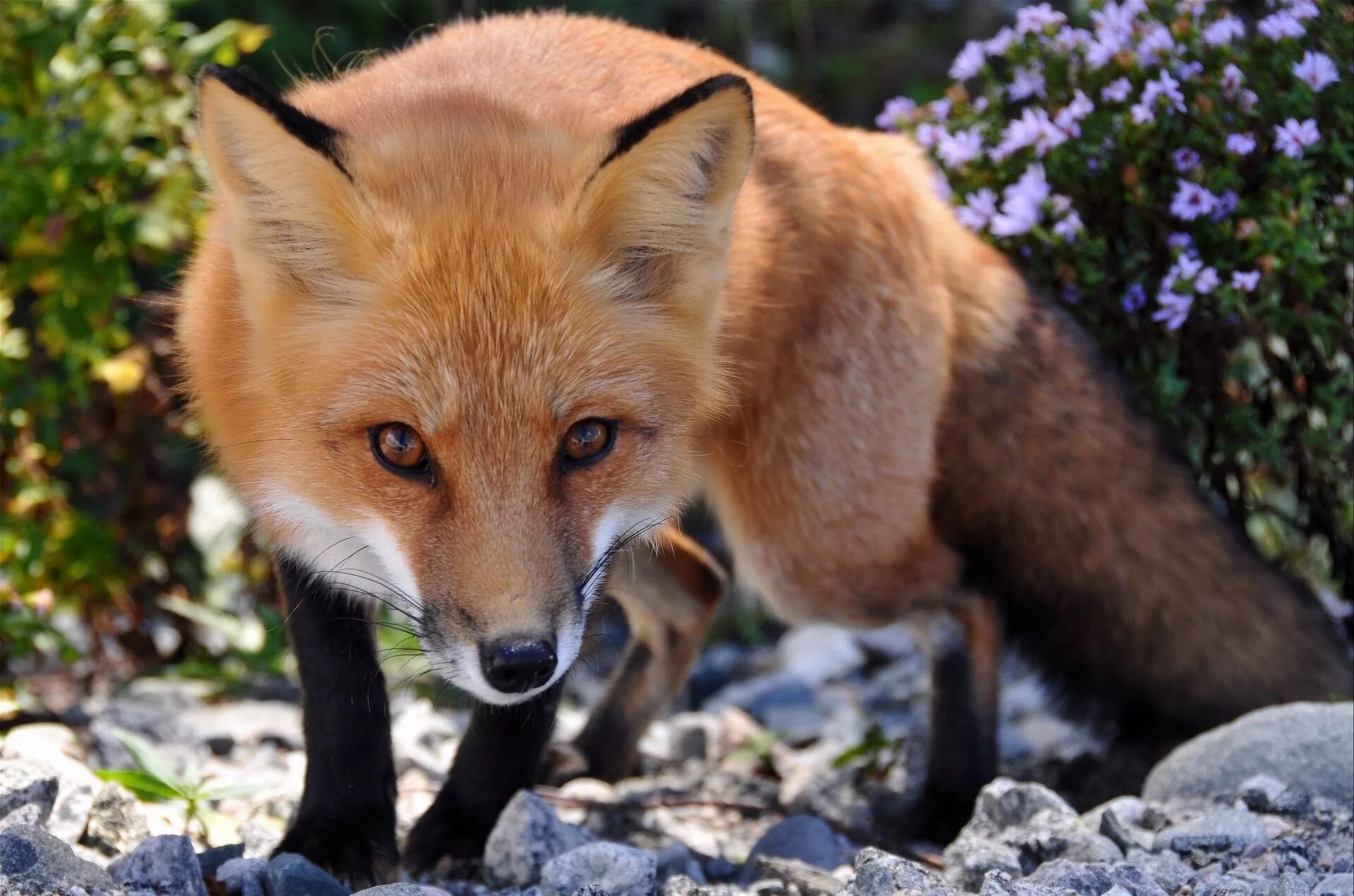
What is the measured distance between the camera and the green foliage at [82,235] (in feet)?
12.6

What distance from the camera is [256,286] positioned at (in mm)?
2510

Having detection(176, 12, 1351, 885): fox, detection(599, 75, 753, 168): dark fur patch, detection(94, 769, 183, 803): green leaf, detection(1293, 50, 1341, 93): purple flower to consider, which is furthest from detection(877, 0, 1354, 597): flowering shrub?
detection(94, 769, 183, 803): green leaf

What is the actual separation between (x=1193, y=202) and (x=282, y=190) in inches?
84.0

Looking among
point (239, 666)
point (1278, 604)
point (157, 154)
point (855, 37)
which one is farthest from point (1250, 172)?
point (855, 37)

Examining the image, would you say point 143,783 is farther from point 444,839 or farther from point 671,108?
point 671,108

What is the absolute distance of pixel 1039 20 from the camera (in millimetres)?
3709

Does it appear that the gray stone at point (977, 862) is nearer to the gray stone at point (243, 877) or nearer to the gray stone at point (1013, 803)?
the gray stone at point (1013, 803)

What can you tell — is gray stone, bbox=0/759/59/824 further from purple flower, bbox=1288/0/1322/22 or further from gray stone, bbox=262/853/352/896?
purple flower, bbox=1288/0/1322/22

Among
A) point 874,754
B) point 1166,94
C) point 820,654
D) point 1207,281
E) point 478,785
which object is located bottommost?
point 820,654

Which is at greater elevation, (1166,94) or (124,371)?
(1166,94)

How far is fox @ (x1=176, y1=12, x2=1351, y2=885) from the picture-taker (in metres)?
2.32

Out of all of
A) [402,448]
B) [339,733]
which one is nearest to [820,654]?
[339,733]

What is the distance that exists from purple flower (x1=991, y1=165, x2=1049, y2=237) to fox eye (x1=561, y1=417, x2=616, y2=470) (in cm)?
152

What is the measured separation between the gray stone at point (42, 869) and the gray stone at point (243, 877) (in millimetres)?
243
